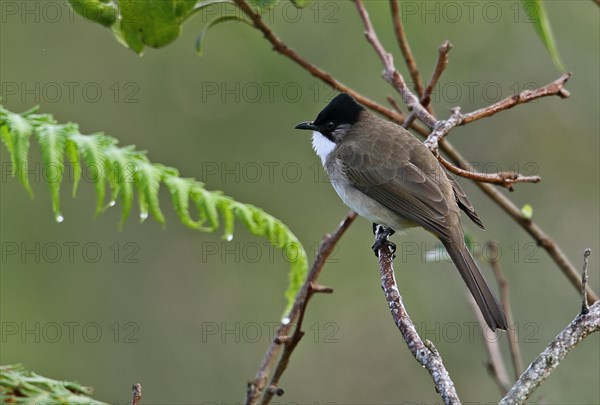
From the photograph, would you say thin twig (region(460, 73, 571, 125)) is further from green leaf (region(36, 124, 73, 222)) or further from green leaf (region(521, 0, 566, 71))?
green leaf (region(36, 124, 73, 222))

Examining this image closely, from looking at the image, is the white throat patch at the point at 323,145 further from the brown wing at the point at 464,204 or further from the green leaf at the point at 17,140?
the green leaf at the point at 17,140

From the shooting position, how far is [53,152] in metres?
2.55

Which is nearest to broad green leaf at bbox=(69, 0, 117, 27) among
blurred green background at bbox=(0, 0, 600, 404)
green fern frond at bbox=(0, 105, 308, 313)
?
green fern frond at bbox=(0, 105, 308, 313)

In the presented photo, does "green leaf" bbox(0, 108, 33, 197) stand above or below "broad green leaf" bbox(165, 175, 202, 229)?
above

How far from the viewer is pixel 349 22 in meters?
7.19

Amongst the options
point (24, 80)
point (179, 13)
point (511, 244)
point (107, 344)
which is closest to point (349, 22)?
point (511, 244)

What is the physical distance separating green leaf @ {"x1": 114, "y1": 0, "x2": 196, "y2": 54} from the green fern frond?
380mm

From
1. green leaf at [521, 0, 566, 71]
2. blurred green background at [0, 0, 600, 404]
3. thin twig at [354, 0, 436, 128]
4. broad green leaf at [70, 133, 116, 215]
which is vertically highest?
green leaf at [521, 0, 566, 71]

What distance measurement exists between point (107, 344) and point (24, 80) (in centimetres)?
248

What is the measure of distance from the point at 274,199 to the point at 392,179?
3.03 metres

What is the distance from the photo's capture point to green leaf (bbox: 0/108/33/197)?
2463 mm

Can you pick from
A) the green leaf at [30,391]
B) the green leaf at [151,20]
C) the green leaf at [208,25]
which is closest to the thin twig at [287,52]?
the green leaf at [208,25]

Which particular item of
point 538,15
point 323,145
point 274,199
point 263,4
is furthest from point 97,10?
point 274,199

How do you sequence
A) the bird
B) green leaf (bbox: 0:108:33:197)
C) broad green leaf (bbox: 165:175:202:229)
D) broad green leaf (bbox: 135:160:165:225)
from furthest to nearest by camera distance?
the bird, broad green leaf (bbox: 165:175:202:229), broad green leaf (bbox: 135:160:165:225), green leaf (bbox: 0:108:33:197)
